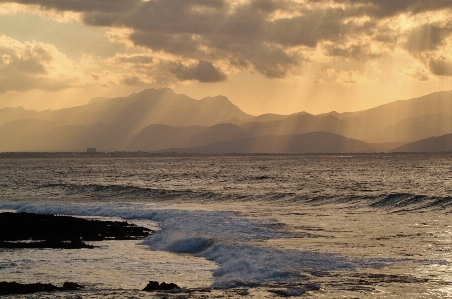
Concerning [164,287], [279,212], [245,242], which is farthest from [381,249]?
[279,212]

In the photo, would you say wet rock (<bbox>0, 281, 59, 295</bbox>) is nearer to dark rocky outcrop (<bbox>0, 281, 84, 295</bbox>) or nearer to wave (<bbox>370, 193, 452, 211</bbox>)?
dark rocky outcrop (<bbox>0, 281, 84, 295</bbox>)

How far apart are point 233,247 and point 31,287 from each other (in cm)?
972

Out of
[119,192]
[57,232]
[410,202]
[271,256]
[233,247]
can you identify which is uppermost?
[410,202]

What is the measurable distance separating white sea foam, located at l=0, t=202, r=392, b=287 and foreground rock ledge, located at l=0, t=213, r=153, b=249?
225cm

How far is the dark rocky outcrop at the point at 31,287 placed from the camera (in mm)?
15646

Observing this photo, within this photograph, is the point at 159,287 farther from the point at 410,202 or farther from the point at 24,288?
the point at 410,202

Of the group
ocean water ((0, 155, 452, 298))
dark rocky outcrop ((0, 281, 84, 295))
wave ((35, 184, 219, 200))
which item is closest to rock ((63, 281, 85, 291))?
dark rocky outcrop ((0, 281, 84, 295))

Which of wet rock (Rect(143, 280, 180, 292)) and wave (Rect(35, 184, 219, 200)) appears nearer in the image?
wet rock (Rect(143, 280, 180, 292))

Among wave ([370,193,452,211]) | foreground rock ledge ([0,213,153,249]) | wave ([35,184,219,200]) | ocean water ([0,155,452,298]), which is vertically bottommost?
wave ([35,184,219,200])

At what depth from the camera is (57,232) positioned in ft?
96.5

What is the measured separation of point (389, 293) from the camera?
1565 centimetres

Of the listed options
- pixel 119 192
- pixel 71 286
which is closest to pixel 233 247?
pixel 71 286

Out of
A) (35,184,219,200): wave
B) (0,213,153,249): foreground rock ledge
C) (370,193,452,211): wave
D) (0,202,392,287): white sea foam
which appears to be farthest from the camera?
(35,184,219,200): wave

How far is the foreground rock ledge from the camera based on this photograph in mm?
25938
